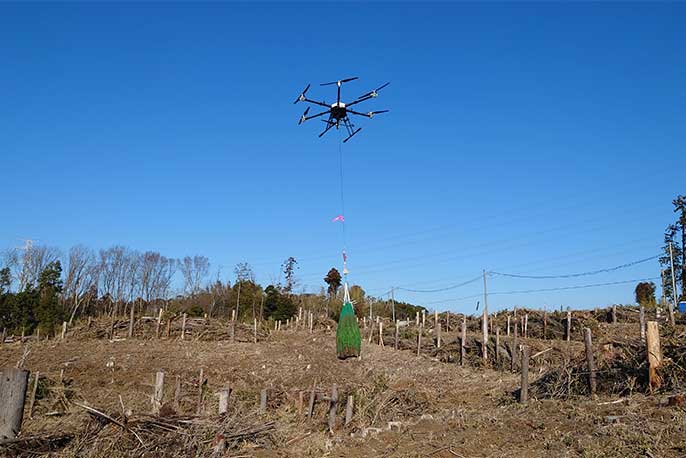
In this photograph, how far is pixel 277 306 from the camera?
38.6m

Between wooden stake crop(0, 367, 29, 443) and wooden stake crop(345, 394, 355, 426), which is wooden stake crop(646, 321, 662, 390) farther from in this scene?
wooden stake crop(0, 367, 29, 443)

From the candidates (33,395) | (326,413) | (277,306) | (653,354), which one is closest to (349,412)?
(326,413)

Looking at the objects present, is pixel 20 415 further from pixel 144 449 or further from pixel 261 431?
pixel 261 431

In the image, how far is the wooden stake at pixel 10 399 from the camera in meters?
4.01

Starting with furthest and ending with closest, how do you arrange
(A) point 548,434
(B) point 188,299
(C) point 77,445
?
1. (B) point 188,299
2. (A) point 548,434
3. (C) point 77,445

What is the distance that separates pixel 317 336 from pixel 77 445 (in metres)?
24.6

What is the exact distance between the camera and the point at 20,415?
13.6 feet

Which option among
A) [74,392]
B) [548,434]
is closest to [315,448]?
[548,434]

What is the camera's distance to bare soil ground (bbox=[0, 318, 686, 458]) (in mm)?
6043

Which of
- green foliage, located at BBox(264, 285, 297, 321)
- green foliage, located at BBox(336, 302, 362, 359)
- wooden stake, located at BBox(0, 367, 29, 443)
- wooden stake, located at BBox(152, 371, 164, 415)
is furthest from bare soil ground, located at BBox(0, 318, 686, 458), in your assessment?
green foliage, located at BBox(264, 285, 297, 321)

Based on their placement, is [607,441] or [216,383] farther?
[216,383]

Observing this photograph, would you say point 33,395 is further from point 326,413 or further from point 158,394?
point 326,413

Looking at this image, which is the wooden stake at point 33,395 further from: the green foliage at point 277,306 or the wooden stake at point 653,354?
the green foliage at point 277,306

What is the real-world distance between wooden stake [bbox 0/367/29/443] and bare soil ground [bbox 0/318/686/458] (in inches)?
9.3
